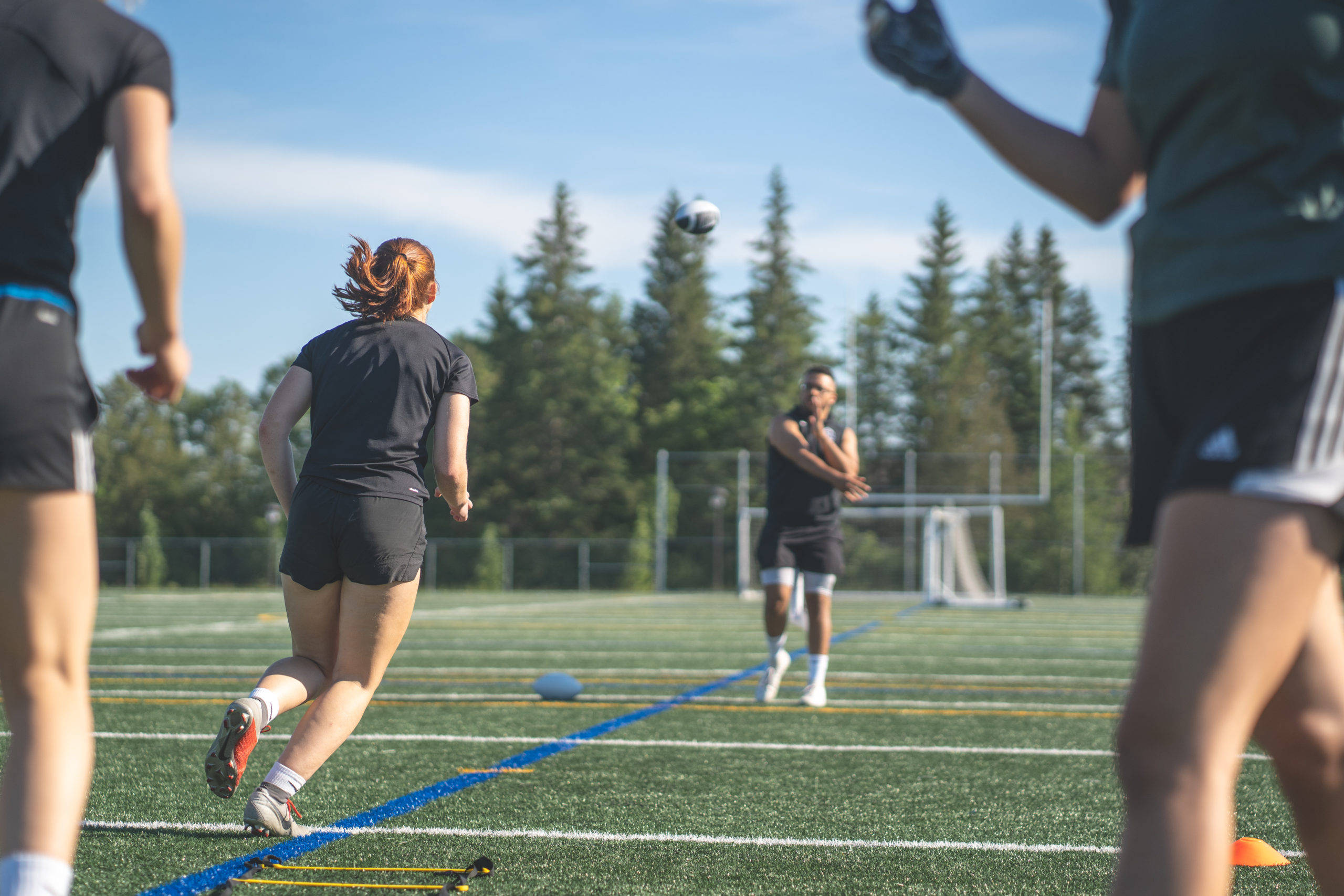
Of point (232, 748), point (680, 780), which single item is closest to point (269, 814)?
point (232, 748)

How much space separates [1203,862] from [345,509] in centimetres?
295

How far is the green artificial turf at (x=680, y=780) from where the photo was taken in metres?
3.64

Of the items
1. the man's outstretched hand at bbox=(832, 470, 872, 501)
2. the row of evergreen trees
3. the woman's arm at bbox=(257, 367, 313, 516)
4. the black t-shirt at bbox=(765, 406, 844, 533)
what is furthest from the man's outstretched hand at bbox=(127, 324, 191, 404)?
the row of evergreen trees

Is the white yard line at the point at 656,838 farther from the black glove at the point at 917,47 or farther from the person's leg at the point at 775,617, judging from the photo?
the person's leg at the point at 775,617

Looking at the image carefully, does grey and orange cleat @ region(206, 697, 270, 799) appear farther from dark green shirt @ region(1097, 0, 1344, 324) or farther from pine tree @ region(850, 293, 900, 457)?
pine tree @ region(850, 293, 900, 457)

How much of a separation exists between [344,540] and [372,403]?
0.45 metres

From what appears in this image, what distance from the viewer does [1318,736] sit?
1928 millimetres

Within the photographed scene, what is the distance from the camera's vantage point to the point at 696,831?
163 inches

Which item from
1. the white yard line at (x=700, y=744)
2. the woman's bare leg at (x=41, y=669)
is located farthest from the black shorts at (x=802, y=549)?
the woman's bare leg at (x=41, y=669)

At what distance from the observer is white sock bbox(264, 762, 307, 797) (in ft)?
13.1

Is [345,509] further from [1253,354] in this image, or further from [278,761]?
[1253,354]

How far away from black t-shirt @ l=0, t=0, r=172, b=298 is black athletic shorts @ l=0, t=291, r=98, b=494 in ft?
0.18

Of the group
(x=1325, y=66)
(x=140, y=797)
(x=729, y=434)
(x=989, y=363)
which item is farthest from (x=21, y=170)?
(x=989, y=363)

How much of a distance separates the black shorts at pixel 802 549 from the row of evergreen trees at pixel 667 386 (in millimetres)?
42758
